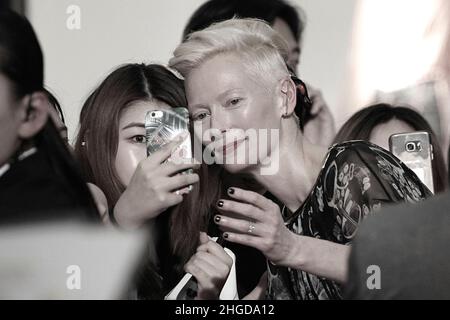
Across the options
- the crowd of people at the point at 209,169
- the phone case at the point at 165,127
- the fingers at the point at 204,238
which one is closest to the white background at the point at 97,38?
the crowd of people at the point at 209,169

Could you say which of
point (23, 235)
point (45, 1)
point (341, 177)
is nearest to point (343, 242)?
point (341, 177)

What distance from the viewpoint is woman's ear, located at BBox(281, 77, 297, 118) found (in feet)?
3.86

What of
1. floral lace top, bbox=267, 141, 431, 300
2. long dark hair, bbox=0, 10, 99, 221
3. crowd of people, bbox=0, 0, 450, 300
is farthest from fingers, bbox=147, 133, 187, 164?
floral lace top, bbox=267, 141, 431, 300

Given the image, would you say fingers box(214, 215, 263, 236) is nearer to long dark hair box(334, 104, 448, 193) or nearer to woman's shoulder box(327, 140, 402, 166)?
woman's shoulder box(327, 140, 402, 166)

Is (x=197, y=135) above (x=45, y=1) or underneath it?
underneath

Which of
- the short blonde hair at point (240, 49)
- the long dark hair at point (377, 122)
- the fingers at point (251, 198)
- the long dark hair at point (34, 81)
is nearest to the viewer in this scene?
the fingers at point (251, 198)

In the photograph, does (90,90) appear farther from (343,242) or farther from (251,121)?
(343,242)

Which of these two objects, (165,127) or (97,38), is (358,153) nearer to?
(165,127)

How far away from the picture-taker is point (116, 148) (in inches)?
44.6

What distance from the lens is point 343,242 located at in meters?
1.08

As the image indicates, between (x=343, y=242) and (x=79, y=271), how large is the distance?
42 centimetres

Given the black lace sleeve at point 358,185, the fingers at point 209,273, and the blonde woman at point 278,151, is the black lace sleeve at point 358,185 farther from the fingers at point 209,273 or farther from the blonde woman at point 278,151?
the fingers at point 209,273

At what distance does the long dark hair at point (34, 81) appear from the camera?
1.06 m
